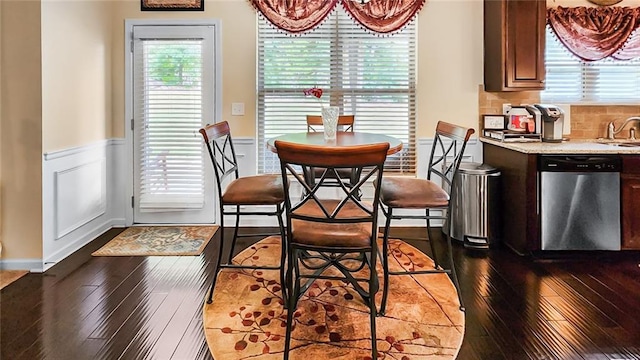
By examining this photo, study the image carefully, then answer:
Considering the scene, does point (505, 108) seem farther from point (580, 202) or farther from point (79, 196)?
point (79, 196)

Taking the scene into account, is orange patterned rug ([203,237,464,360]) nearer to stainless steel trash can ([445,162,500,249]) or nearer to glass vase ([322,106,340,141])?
stainless steel trash can ([445,162,500,249])

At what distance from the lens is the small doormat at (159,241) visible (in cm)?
400

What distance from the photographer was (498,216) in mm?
4246

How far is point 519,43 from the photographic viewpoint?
4.34 meters

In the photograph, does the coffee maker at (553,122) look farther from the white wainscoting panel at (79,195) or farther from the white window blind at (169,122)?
the white wainscoting panel at (79,195)

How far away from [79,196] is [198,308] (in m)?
1.92

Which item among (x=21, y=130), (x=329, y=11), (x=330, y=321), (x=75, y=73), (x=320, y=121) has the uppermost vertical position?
(x=329, y=11)

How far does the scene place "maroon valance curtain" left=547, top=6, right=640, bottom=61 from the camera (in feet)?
14.9

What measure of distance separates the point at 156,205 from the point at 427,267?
2.77 meters

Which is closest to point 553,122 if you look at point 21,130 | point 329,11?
point 329,11

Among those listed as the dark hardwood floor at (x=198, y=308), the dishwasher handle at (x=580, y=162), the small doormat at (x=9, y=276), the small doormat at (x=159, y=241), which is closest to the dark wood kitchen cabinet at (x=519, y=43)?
the dishwasher handle at (x=580, y=162)

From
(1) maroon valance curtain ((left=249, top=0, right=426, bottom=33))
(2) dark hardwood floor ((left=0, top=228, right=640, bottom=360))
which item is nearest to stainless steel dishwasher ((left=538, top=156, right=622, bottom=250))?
(2) dark hardwood floor ((left=0, top=228, right=640, bottom=360))

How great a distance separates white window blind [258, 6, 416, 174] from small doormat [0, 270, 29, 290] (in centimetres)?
237

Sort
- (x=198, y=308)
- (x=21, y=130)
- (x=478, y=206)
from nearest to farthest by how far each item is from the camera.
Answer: (x=198, y=308), (x=21, y=130), (x=478, y=206)
